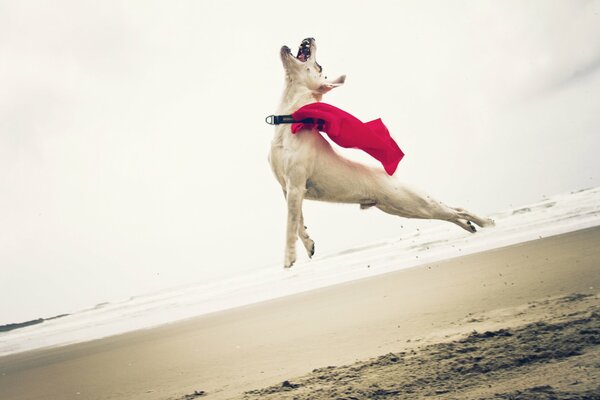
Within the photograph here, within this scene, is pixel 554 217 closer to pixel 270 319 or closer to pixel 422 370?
pixel 270 319

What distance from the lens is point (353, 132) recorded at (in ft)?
6.44

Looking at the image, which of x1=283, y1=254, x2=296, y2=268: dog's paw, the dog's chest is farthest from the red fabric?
x1=283, y1=254, x2=296, y2=268: dog's paw

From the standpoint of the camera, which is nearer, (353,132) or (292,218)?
(292,218)

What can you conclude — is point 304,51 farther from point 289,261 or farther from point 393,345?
point 393,345

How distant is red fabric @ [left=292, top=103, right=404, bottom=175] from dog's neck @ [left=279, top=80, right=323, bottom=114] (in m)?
0.13

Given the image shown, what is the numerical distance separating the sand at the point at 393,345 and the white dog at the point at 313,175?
2094 mm

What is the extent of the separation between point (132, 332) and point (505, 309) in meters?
11.7

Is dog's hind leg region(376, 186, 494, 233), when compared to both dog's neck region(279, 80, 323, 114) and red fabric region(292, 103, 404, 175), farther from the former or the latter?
dog's neck region(279, 80, 323, 114)

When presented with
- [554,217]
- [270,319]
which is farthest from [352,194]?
[554,217]

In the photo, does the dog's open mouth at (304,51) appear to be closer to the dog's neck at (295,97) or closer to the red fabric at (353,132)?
the dog's neck at (295,97)

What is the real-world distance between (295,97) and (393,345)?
4.39 metres

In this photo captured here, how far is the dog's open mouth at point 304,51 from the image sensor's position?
2119 millimetres

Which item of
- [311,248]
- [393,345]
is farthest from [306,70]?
[393,345]

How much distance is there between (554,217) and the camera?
15.9 meters
